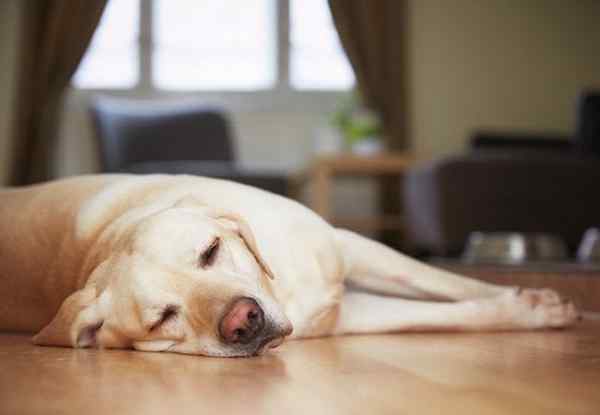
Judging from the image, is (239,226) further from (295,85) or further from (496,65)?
(496,65)

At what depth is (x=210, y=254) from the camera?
164 cm

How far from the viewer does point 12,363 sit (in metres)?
1.51

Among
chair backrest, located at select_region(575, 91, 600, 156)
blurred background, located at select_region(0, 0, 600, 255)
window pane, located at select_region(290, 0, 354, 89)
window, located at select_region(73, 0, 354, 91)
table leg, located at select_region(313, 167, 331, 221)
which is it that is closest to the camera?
chair backrest, located at select_region(575, 91, 600, 156)

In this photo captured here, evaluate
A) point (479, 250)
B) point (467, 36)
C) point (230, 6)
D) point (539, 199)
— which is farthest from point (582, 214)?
point (230, 6)

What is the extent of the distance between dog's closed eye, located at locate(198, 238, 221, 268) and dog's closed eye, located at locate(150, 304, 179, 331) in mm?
91

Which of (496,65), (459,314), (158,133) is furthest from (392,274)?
(496,65)

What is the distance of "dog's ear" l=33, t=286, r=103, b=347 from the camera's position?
1624mm

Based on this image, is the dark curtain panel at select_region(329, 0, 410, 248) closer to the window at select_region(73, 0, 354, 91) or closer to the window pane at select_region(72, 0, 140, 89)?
the window at select_region(73, 0, 354, 91)

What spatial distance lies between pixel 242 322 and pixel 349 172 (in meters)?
5.74

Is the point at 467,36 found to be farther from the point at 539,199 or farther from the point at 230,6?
the point at 539,199

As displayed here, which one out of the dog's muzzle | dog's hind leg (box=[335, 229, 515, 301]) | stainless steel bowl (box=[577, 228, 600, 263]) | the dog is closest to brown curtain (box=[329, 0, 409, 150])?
stainless steel bowl (box=[577, 228, 600, 263])

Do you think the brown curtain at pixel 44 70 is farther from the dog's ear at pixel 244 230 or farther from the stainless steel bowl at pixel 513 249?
the dog's ear at pixel 244 230

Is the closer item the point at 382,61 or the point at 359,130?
the point at 359,130

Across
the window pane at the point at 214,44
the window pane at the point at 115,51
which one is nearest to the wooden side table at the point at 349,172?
the window pane at the point at 214,44
